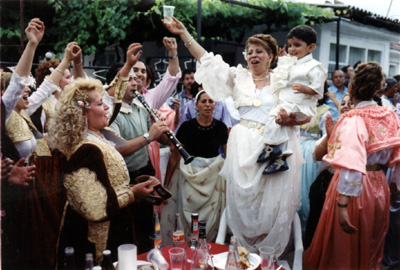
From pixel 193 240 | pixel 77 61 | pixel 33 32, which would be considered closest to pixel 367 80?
pixel 193 240

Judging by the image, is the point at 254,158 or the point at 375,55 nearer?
the point at 254,158

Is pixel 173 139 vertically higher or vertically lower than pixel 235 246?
higher

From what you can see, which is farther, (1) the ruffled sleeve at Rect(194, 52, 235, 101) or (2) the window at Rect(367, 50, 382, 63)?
(2) the window at Rect(367, 50, 382, 63)

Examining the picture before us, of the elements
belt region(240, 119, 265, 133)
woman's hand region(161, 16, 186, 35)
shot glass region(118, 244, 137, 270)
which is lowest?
shot glass region(118, 244, 137, 270)

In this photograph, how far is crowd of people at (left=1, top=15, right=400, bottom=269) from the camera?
2122 millimetres

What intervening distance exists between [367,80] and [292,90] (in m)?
0.50

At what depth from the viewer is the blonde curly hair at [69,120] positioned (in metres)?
2.06

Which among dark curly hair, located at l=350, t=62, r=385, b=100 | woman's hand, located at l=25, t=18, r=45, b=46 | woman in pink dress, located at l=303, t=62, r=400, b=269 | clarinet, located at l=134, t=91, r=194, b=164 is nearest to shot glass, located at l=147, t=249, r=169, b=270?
clarinet, located at l=134, t=91, r=194, b=164

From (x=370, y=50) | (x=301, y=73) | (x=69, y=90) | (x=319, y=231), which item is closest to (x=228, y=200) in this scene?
(x=319, y=231)

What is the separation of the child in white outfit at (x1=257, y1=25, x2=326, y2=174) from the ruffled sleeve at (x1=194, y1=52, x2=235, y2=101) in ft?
1.17

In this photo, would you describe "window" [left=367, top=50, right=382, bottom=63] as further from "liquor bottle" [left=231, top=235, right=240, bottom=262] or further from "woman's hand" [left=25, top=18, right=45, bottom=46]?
"woman's hand" [left=25, top=18, right=45, bottom=46]

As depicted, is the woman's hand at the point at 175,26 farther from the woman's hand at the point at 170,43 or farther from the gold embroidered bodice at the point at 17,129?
the gold embroidered bodice at the point at 17,129

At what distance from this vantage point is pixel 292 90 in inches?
109

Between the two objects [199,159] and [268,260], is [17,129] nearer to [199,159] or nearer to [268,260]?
[268,260]
